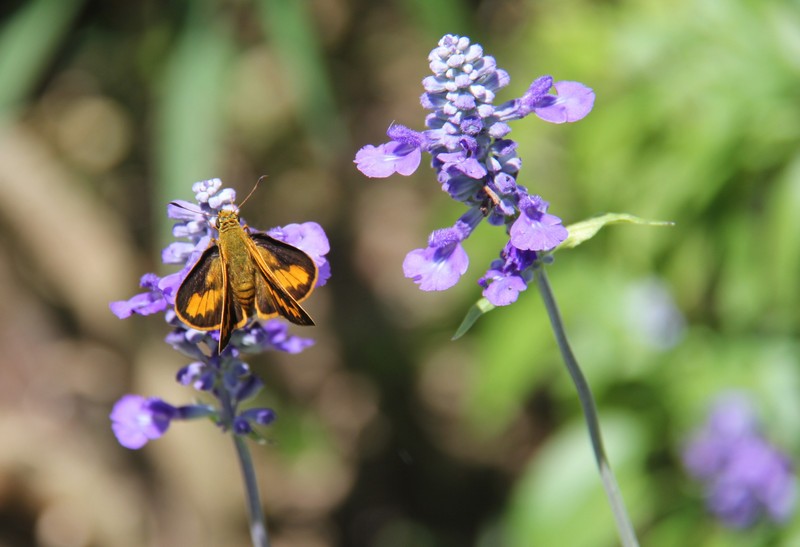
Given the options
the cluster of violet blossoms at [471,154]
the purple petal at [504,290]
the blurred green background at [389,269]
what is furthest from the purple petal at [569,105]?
the blurred green background at [389,269]

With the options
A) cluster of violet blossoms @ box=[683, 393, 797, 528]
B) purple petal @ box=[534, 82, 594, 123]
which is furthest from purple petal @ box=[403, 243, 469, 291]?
cluster of violet blossoms @ box=[683, 393, 797, 528]

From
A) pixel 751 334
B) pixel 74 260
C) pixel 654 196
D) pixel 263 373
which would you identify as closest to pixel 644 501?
pixel 751 334

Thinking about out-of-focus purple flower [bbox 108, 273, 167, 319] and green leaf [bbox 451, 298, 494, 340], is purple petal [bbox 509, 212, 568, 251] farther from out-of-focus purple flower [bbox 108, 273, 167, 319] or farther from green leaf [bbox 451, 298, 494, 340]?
out-of-focus purple flower [bbox 108, 273, 167, 319]

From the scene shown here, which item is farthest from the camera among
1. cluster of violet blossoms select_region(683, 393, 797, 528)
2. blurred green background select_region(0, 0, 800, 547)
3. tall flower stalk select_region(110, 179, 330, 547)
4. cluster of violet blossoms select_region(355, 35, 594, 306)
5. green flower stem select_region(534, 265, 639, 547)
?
blurred green background select_region(0, 0, 800, 547)

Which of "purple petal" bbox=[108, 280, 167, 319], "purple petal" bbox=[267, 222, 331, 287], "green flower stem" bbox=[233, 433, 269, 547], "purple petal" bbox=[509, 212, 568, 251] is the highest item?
"purple petal" bbox=[267, 222, 331, 287]

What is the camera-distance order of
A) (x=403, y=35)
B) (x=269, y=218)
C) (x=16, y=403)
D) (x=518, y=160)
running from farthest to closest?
(x=403, y=35) → (x=269, y=218) → (x=16, y=403) → (x=518, y=160)

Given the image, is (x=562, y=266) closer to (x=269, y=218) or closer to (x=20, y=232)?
(x=269, y=218)
